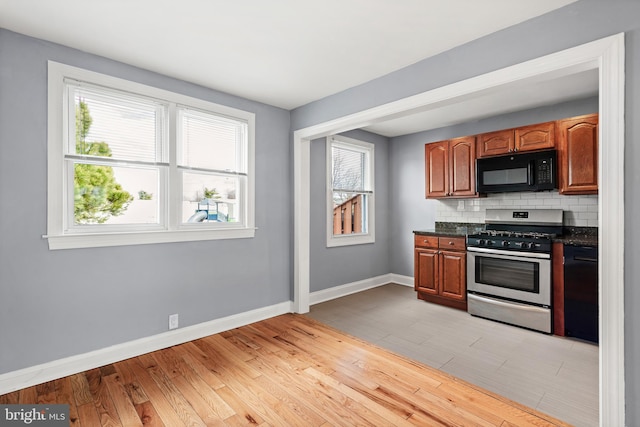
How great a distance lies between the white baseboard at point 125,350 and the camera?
237 centimetres

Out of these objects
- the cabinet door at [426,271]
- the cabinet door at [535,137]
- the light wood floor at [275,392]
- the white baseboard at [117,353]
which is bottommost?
the light wood floor at [275,392]

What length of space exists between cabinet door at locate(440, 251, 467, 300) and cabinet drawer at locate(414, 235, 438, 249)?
0.16 metres

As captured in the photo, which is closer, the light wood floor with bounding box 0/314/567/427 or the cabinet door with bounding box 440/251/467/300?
the light wood floor with bounding box 0/314/567/427

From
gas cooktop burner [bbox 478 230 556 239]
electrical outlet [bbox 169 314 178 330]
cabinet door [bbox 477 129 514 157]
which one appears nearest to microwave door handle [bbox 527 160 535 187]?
cabinet door [bbox 477 129 514 157]

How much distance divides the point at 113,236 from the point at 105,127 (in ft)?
3.09

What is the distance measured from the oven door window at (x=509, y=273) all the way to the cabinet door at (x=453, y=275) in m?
0.21

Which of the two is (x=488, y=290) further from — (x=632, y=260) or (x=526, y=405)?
(x=632, y=260)

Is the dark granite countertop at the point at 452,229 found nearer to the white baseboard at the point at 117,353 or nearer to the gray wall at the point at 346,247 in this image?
the gray wall at the point at 346,247

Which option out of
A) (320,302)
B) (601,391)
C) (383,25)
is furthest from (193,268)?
(601,391)

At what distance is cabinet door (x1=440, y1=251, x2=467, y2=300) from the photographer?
4.11 meters

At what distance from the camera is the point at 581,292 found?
316cm

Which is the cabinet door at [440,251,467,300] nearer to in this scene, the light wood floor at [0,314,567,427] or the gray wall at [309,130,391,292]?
the gray wall at [309,130,391,292]

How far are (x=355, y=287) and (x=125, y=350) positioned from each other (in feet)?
10.4

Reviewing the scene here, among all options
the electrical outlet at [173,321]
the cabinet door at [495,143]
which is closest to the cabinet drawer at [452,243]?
the cabinet door at [495,143]
